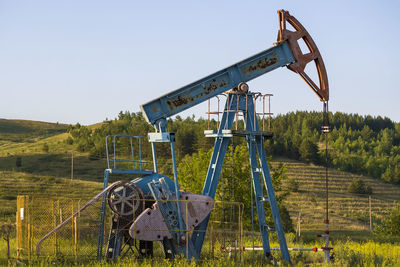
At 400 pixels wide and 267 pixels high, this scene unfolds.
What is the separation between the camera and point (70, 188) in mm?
45969

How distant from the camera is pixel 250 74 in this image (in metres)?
14.0

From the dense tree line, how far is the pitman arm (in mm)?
46500

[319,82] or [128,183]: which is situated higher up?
[319,82]

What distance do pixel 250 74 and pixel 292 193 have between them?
51.9 metres

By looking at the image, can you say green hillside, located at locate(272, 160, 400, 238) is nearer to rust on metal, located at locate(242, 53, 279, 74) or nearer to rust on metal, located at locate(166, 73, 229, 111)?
rust on metal, located at locate(242, 53, 279, 74)

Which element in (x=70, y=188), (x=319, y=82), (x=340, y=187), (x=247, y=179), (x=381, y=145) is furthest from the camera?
(x=381, y=145)

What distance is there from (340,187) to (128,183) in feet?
207

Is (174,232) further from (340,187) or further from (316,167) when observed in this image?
(316,167)

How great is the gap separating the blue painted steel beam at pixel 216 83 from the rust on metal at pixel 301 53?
0.16 metres

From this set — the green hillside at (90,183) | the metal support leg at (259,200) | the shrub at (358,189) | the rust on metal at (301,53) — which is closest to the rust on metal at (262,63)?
the rust on metal at (301,53)

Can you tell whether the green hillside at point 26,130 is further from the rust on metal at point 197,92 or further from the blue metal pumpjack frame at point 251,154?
the rust on metal at point 197,92

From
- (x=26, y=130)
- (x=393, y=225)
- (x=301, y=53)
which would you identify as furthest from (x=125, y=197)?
(x=26, y=130)

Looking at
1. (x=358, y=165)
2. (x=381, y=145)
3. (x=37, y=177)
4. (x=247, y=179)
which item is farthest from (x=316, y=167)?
(x=247, y=179)

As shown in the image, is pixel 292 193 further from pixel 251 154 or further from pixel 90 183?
pixel 251 154
